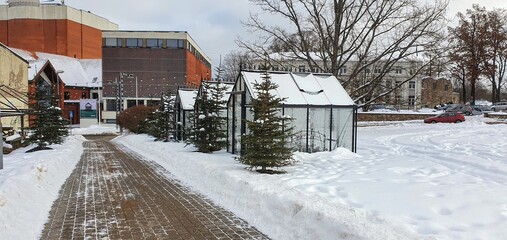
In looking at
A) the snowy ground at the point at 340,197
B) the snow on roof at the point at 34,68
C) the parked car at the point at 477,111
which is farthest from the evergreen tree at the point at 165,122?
the parked car at the point at 477,111

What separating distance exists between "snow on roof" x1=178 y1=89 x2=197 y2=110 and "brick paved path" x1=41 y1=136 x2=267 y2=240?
1430 cm

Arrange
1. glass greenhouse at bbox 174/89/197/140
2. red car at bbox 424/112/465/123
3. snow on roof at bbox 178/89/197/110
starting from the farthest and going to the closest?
red car at bbox 424/112/465/123 < snow on roof at bbox 178/89/197/110 < glass greenhouse at bbox 174/89/197/140

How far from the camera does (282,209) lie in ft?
25.5

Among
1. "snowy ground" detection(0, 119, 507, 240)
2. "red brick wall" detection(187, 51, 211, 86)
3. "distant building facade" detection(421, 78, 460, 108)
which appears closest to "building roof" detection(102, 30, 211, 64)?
"red brick wall" detection(187, 51, 211, 86)

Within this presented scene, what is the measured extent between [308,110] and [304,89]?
4.11 feet

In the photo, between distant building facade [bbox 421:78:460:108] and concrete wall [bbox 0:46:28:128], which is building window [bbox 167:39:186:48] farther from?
concrete wall [bbox 0:46:28:128]

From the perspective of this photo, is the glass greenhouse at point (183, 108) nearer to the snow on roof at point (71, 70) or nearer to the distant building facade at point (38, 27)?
the snow on roof at point (71, 70)

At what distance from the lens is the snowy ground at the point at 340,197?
651 centimetres

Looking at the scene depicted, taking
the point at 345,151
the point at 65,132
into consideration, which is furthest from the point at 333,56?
the point at 65,132

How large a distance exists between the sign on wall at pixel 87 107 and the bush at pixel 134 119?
19.2ft

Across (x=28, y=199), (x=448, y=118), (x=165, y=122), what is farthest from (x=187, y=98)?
(x=448, y=118)

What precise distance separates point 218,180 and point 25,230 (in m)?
5.08

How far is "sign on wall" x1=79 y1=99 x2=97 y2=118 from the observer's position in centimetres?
5150

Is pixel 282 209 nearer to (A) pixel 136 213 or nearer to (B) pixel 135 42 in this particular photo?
(A) pixel 136 213
